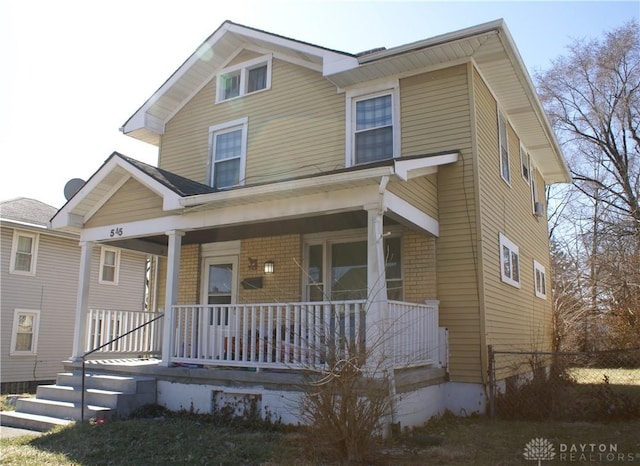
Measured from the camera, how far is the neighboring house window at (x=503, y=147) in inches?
462

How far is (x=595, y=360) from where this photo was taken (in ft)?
49.3

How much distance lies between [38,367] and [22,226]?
15.3 ft

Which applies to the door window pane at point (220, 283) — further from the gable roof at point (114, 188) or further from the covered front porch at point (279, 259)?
the gable roof at point (114, 188)

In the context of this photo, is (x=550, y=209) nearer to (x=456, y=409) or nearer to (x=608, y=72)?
(x=608, y=72)

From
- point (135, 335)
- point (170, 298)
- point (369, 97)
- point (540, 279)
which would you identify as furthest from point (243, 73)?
point (540, 279)

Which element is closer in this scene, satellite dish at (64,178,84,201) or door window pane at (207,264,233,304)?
door window pane at (207,264,233,304)

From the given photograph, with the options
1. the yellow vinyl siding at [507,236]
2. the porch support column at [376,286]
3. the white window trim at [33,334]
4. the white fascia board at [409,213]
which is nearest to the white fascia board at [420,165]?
the white fascia board at [409,213]

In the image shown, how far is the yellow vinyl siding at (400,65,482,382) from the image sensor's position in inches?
364

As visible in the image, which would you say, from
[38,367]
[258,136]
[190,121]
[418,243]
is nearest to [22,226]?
[38,367]

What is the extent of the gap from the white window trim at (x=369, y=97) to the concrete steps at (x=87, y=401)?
5.43 metres

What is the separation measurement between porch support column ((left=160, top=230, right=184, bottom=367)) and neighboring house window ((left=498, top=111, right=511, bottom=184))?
6.80 m

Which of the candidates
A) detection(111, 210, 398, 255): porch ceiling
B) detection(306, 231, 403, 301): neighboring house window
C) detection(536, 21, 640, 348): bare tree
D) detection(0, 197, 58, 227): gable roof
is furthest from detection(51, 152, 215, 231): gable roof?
detection(536, 21, 640, 348): bare tree

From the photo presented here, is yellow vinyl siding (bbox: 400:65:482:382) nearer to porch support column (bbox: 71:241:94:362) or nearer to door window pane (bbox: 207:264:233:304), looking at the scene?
door window pane (bbox: 207:264:233:304)

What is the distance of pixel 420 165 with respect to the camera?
8367 mm
